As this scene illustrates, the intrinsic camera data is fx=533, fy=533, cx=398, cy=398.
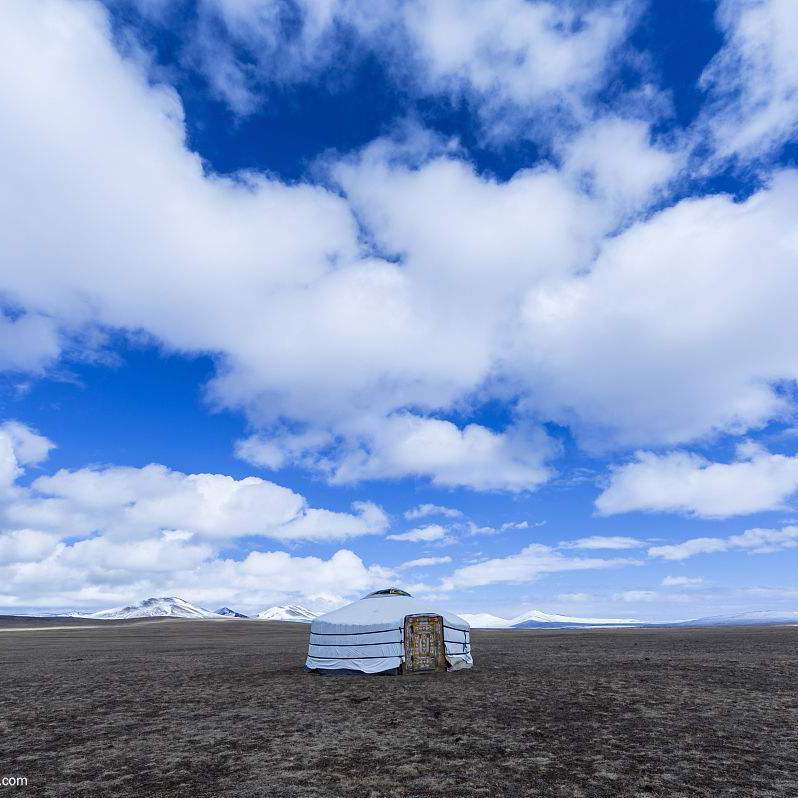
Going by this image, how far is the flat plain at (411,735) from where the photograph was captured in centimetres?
866

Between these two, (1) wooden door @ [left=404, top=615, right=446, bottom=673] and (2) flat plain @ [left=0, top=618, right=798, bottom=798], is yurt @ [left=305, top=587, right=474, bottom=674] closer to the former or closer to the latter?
(1) wooden door @ [left=404, top=615, right=446, bottom=673]

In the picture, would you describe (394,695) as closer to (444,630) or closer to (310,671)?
(444,630)

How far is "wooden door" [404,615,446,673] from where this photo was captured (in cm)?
2059

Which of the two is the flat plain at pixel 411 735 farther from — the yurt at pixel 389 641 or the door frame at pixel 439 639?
the door frame at pixel 439 639

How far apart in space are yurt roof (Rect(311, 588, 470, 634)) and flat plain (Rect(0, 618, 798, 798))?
5.89 feet

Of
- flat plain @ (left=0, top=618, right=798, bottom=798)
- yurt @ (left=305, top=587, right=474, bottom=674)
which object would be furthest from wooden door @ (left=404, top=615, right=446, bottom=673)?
flat plain @ (left=0, top=618, right=798, bottom=798)

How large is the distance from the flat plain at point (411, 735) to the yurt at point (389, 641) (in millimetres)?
892

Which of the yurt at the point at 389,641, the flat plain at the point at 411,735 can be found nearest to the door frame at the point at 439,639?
the yurt at the point at 389,641

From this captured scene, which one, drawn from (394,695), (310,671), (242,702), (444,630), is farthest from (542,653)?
(242,702)

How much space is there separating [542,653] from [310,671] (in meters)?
14.9

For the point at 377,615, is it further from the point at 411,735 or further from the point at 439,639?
the point at 411,735

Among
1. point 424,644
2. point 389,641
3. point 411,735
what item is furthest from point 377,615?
point 411,735

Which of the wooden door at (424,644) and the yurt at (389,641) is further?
the wooden door at (424,644)

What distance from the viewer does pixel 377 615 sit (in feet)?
69.6
